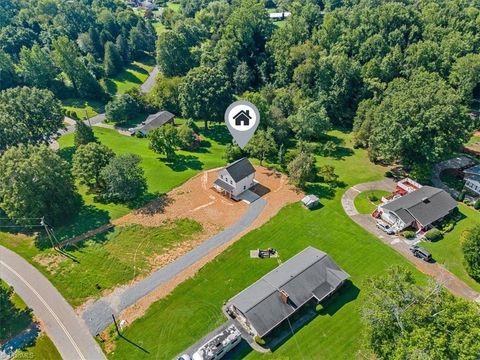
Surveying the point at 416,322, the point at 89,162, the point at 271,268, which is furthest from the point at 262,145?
the point at 416,322

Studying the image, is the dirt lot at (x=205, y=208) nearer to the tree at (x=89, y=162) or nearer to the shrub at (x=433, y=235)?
the tree at (x=89, y=162)

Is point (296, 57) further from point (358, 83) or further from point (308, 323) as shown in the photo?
point (308, 323)

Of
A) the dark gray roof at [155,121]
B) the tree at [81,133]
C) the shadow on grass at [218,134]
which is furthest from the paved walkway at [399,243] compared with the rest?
the tree at [81,133]

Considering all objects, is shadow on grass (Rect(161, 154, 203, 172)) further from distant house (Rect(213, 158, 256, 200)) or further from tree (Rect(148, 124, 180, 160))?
distant house (Rect(213, 158, 256, 200))

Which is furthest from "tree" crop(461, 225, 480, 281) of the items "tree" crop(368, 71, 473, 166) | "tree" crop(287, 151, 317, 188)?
"tree" crop(287, 151, 317, 188)

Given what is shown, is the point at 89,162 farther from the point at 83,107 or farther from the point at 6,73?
the point at 6,73
